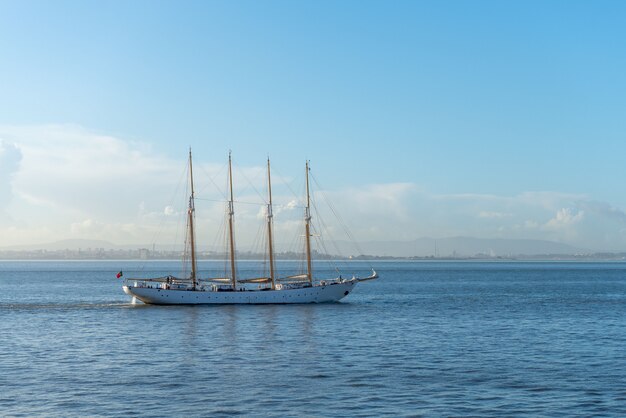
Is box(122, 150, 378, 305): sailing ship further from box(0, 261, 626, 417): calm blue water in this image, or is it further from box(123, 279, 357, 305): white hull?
box(0, 261, 626, 417): calm blue water

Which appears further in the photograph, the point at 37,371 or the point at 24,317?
the point at 24,317

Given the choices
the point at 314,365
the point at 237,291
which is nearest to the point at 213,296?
the point at 237,291

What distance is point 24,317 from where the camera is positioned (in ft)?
316

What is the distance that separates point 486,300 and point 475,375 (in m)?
84.2

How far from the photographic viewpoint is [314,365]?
5381 centimetres

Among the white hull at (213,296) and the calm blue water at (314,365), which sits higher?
the white hull at (213,296)

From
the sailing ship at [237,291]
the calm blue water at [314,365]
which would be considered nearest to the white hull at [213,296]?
the sailing ship at [237,291]

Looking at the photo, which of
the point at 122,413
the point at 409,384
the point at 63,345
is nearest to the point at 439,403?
the point at 409,384

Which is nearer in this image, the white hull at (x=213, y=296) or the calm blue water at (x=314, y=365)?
the calm blue water at (x=314, y=365)

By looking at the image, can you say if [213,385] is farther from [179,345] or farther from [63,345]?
[63,345]

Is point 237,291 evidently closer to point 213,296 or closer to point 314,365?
point 213,296

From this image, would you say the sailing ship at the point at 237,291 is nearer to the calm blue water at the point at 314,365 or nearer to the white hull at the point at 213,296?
the white hull at the point at 213,296

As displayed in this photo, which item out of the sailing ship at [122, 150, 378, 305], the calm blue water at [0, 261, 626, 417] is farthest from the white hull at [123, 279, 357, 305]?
the calm blue water at [0, 261, 626, 417]

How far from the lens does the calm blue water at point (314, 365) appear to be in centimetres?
4075
